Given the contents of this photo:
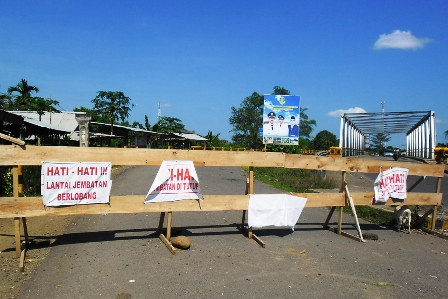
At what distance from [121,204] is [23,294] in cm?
206

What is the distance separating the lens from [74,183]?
559cm

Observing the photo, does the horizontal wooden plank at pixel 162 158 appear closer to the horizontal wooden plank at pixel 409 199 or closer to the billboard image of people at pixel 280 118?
the horizontal wooden plank at pixel 409 199

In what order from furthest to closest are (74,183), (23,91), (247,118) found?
(247,118) < (23,91) < (74,183)

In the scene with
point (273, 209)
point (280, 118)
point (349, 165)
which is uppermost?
point (280, 118)

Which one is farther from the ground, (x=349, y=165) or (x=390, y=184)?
(x=349, y=165)

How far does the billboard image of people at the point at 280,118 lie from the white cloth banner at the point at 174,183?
1740 cm

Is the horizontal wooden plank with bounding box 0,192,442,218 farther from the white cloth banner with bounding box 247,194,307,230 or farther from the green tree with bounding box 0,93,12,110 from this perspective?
the green tree with bounding box 0,93,12,110

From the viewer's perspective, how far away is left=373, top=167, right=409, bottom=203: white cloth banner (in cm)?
763

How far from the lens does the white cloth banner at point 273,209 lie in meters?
6.54

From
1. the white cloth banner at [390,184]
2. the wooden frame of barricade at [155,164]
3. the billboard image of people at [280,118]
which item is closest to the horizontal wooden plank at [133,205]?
the wooden frame of barricade at [155,164]

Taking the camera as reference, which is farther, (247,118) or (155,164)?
(247,118)

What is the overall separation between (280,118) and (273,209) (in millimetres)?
17253

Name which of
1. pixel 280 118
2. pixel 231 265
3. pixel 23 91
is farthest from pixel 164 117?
pixel 231 265

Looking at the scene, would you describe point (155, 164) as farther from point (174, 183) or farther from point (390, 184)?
point (390, 184)
